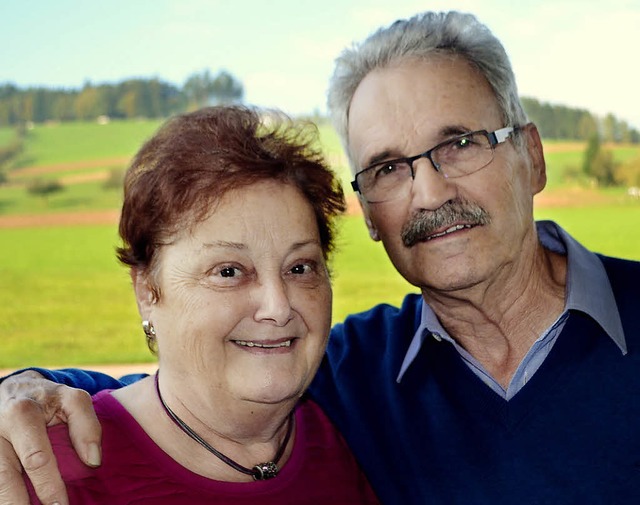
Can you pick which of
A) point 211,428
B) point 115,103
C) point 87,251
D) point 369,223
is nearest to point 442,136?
point 369,223

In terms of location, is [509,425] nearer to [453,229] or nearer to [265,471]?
[453,229]

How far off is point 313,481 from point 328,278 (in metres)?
0.43

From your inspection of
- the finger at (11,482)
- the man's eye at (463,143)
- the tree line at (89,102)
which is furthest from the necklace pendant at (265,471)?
the tree line at (89,102)

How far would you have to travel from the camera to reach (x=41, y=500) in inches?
55.0

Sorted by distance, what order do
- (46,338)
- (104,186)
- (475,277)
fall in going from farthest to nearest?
1. (104,186)
2. (46,338)
3. (475,277)

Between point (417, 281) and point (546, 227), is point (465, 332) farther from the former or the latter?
point (546, 227)

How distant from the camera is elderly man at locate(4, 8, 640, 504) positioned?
1.82 meters

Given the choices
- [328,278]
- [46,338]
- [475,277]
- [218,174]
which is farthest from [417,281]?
[46,338]

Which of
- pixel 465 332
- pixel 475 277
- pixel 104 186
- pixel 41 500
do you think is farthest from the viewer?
pixel 104 186

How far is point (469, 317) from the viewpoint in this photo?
212 centimetres

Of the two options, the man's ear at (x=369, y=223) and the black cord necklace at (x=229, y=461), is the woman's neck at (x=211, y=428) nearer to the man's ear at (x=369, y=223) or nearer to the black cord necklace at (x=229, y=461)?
the black cord necklace at (x=229, y=461)

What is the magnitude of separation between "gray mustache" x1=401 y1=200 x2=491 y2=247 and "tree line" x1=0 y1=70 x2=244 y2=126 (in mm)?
18641

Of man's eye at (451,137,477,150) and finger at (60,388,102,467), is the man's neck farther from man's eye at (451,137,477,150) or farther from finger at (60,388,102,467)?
finger at (60,388,102,467)

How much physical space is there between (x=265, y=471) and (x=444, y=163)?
0.91 m
